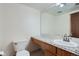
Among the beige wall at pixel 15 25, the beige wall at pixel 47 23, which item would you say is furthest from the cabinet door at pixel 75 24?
the beige wall at pixel 15 25

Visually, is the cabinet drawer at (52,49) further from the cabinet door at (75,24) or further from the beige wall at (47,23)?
the cabinet door at (75,24)

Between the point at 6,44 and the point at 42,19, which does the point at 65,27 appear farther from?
the point at 6,44

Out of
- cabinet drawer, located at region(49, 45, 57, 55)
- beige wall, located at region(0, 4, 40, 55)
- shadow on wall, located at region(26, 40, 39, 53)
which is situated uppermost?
beige wall, located at region(0, 4, 40, 55)

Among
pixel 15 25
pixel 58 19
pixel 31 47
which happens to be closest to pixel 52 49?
pixel 31 47

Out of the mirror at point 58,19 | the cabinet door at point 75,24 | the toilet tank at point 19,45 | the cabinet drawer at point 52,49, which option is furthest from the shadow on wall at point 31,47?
the cabinet door at point 75,24

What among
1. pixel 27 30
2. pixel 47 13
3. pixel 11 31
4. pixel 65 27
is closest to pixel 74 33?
pixel 65 27

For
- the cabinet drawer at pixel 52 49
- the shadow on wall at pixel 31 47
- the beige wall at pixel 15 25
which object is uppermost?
the beige wall at pixel 15 25

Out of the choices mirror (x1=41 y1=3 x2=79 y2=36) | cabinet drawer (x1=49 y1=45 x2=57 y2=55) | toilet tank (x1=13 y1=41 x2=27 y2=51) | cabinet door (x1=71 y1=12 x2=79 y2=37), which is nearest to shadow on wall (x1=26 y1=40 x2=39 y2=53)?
toilet tank (x1=13 y1=41 x2=27 y2=51)

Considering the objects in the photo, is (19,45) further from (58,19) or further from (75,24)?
(75,24)

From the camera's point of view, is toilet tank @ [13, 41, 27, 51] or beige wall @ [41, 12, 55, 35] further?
beige wall @ [41, 12, 55, 35]

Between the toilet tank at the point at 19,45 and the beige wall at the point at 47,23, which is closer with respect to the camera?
the toilet tank at the point at 19,45

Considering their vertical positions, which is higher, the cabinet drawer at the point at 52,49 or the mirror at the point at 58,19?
the mirror at the point at 58,19

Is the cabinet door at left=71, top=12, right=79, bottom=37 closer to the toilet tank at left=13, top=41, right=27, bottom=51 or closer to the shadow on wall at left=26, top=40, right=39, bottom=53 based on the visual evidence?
the shadow on wall at left=26, top=40, right=39, bottom=53

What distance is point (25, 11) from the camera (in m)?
1.67
